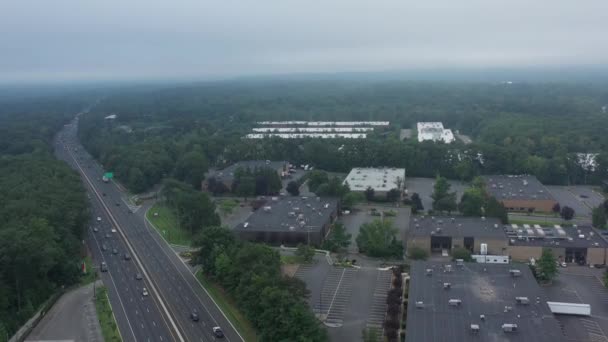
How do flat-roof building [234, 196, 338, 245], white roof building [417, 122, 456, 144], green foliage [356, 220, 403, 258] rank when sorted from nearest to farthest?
green foliage [356, 220, 403, 258], flat-roof building [234, 196, 338, 245], white roof building [417, 122, 456, 144]

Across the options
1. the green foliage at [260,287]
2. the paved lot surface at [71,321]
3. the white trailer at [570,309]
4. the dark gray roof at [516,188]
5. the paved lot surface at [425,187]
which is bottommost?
the paved lot surface at [71,321]

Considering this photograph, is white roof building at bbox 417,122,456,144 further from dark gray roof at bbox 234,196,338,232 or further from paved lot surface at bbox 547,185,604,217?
dark gray roof at bbox 234,196,338,232

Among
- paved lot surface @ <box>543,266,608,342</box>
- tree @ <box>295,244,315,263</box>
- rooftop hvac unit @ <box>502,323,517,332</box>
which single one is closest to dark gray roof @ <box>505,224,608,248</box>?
paved lot surface @ <box>543,266,608,342</box>

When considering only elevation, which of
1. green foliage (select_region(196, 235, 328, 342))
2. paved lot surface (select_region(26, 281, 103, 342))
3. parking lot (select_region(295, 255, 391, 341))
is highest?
green foliage (select_region(196, 235, 328, 342))

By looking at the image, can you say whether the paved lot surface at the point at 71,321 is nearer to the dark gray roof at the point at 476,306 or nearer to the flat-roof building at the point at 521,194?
the dark gray roof at the point at 476,306

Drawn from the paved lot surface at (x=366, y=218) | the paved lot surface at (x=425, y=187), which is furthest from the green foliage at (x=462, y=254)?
the paved lot surface at (x=425, y=187)

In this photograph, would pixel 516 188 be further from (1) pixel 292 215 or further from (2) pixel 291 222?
(2) pixel 291 222

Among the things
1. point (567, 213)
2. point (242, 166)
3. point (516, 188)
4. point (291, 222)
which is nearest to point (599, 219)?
point (567, 213)
